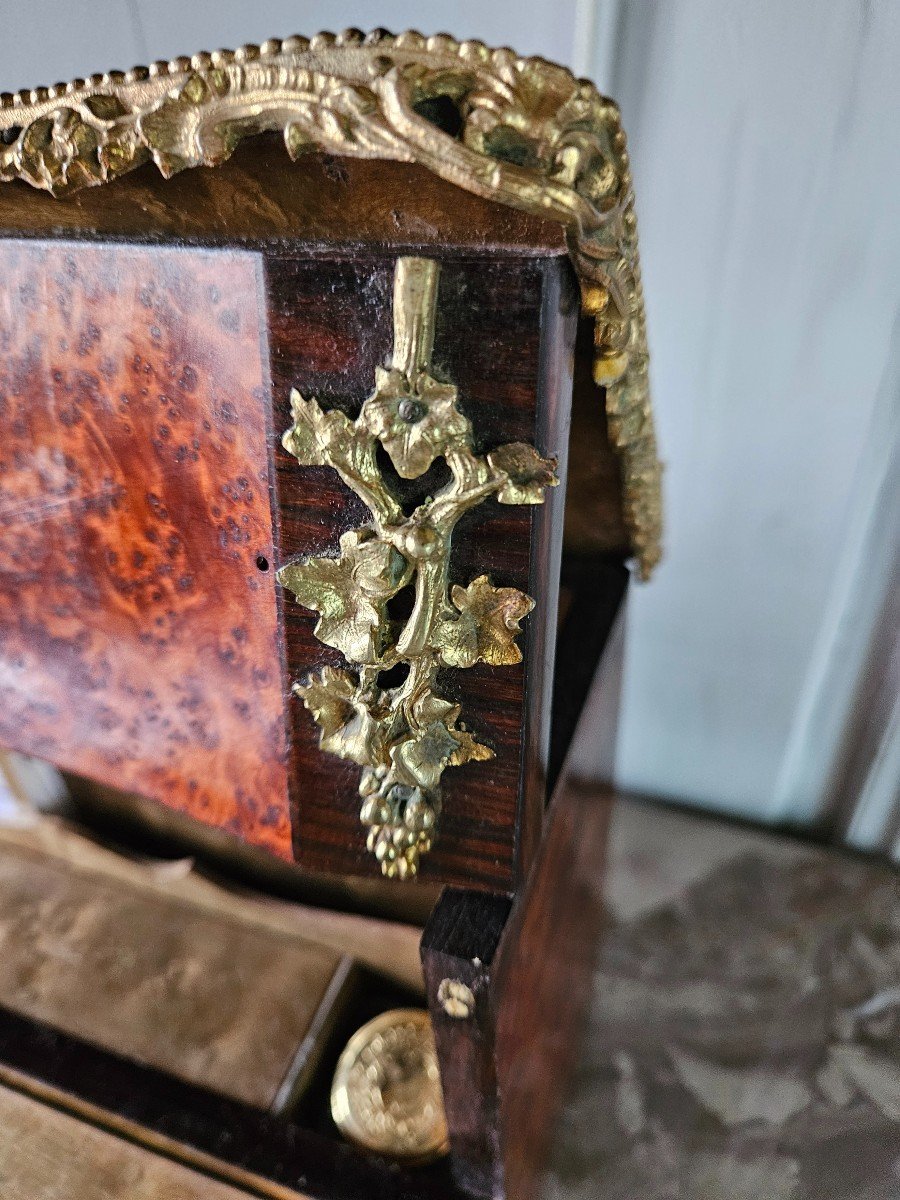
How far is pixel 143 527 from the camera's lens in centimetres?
46

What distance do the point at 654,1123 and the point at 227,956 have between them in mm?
401

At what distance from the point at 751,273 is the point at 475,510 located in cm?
55

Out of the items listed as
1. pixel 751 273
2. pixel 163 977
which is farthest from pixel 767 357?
pixel 163 977

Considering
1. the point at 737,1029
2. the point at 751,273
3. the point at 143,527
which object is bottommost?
the point at 737,1029

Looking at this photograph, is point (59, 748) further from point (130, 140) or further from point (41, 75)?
point (41, 75)

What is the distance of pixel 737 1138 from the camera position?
0.71 metres

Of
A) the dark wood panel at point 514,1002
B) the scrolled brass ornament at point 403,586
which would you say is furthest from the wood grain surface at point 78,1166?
the scrolled brass ornament at point 403,586

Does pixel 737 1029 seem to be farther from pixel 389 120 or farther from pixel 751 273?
pixel 389 120

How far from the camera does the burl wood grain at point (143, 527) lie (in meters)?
0.40

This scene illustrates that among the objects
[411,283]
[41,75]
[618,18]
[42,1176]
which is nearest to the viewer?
[411,283]

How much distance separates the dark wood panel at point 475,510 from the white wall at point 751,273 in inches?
19.0

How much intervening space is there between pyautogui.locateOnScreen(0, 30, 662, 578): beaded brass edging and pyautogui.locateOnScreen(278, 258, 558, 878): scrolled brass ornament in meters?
0.05

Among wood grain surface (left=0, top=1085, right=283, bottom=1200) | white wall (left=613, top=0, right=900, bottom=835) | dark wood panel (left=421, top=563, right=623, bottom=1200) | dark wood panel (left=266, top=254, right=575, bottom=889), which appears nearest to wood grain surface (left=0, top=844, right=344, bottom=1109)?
wood grain surface (left=0, top=1085, right=283, bottom=1200)

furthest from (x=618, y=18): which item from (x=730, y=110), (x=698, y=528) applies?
(x=698, y=528)
